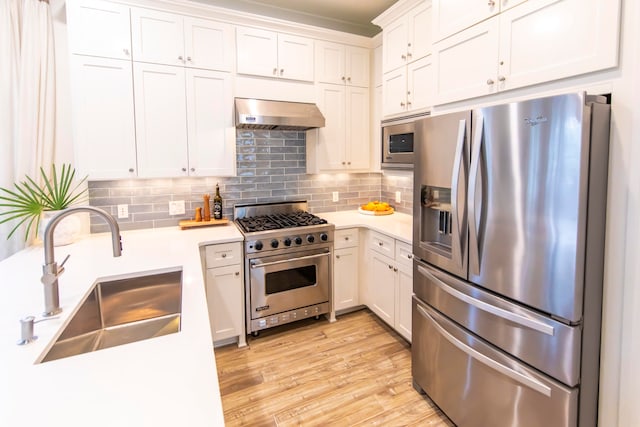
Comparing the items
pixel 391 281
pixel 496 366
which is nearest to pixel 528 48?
pixel 496 366

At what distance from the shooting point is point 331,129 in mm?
3346

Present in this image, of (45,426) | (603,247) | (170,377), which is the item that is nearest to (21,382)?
(45,426)

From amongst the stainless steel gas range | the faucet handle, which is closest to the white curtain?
the stainless steel gas range

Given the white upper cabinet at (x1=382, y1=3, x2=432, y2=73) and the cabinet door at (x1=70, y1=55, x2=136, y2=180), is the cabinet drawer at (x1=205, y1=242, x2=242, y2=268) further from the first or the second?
the white upper cabinet at (x1=382, y1=3, x2=432, y2=73)

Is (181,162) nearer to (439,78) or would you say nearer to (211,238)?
(211,238)

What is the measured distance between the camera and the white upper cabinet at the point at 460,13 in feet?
5.69

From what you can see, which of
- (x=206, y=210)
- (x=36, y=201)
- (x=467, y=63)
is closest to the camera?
(x=467, y=63)

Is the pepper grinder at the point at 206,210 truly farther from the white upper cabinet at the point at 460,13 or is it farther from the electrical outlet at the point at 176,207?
the white upper cabinet at the point at 460,13

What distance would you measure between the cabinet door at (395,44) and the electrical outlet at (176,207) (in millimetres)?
2260

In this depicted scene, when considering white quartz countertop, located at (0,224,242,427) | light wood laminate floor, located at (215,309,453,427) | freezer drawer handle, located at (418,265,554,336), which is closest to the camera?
white quartz countertop, located at (0,224,242,427)

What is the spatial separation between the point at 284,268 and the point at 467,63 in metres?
2.03

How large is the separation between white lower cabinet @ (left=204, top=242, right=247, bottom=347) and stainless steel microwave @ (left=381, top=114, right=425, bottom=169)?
1544mm

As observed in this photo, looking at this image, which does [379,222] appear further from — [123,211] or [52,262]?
[52,262]

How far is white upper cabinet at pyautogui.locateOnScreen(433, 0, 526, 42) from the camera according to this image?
68.3 inches
